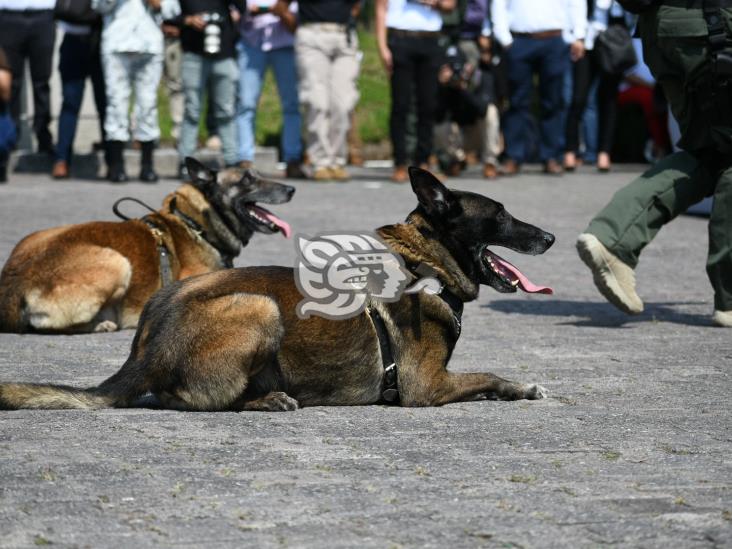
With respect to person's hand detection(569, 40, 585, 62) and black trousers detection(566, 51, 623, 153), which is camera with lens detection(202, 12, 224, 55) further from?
black trousers detection(566, 51, 623, 153)

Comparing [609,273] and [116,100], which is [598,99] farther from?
[609,273]

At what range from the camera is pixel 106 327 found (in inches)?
311

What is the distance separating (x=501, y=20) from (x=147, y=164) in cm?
437

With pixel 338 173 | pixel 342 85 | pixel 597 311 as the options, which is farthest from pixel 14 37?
pixel 597 311

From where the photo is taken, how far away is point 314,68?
631 inches

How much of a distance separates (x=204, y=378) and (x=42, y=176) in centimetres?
1188

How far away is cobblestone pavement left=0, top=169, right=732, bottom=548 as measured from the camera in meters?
3.99

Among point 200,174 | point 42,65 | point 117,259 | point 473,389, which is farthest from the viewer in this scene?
point 42,65

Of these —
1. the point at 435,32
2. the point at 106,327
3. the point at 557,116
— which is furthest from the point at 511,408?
the point at 557,116

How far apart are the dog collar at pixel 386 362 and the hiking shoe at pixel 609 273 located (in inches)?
92.7

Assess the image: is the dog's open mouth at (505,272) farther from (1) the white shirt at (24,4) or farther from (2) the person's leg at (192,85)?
(1) the white shirt at (24,4)

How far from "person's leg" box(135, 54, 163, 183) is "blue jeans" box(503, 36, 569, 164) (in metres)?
4.21

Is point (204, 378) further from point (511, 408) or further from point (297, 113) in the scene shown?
point (297, 113)

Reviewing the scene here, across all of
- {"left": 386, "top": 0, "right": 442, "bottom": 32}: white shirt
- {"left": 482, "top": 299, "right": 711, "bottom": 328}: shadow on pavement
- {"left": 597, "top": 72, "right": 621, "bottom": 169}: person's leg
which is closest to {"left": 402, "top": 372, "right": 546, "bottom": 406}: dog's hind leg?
{"left": 482, "top": 299, "right": 711, "bottom": 328}: shadow on pavement
